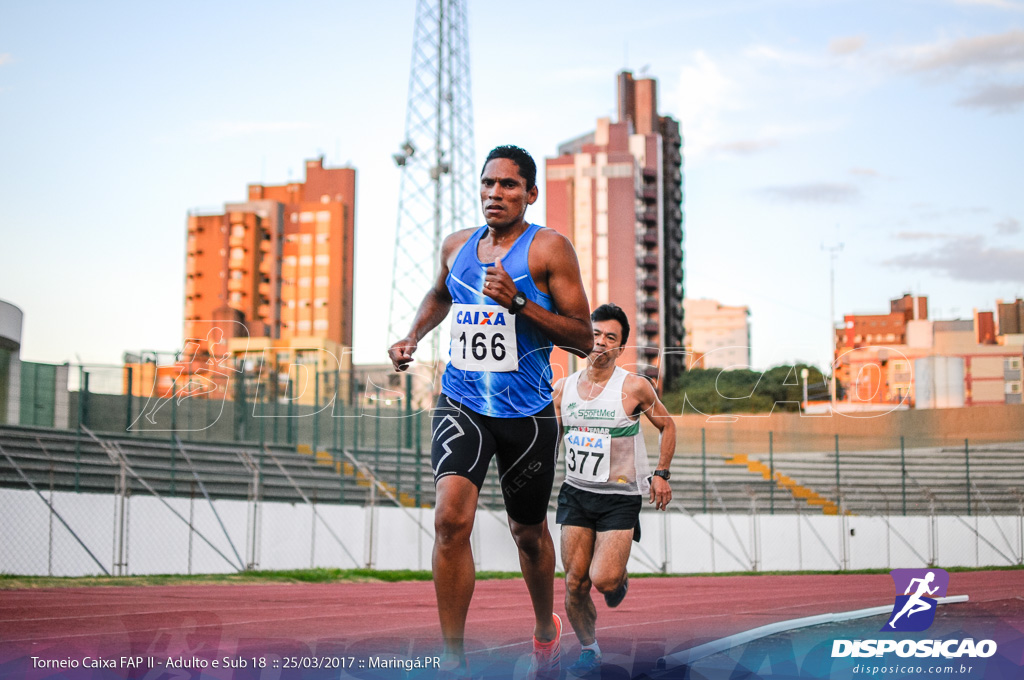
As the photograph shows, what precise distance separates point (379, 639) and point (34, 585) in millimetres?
6333

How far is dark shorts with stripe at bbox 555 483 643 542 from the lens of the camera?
684cm

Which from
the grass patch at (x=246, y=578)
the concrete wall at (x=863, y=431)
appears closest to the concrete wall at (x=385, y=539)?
the grass patch at (x=246, y=578)

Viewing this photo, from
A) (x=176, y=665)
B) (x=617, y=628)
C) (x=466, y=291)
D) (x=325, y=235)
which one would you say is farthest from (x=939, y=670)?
(x=325, y=235)

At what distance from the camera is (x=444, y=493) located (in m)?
4.55

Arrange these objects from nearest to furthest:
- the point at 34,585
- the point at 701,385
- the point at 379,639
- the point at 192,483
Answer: the point at 379,639 → the point at 34,585 → the point at 192,483 → the point at 701,385

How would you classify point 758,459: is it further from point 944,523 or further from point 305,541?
point 305,541

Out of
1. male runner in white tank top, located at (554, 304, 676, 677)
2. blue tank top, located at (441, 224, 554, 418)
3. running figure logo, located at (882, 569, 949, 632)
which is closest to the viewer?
blue tank top, located at (441, 224, 554, 418)

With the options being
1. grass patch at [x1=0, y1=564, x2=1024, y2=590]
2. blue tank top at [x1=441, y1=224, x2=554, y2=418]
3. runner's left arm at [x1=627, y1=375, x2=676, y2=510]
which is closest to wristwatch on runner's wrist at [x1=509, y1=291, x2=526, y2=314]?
blue tank top at [x1=441, y1=224, x2=554, y2=418]

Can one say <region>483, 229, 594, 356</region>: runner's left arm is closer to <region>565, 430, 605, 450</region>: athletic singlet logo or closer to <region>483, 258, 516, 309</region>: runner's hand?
<region>483, 258, 516, 309</region>: runner's hand

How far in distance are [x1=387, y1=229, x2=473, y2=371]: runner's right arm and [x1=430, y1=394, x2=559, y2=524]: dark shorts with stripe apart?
0.91 feet

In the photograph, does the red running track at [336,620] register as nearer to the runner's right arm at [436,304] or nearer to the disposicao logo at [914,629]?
the disposicao logo at [914,629]

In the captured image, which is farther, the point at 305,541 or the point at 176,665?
the point at 305,541

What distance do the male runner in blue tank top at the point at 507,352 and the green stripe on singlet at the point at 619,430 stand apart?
199 centimetres

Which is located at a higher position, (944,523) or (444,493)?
(444,493)
